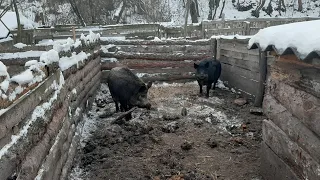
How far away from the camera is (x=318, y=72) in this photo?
3006 mm

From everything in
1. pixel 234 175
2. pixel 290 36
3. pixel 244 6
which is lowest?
pixel 234 175

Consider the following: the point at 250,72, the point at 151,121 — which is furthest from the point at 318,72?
the point at 250,72

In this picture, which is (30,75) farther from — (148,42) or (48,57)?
(148,42)

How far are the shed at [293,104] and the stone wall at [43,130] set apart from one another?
7.78ft

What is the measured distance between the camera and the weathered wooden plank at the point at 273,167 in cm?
357

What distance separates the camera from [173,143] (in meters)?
5.45

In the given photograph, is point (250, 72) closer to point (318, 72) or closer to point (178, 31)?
point (318, 72)

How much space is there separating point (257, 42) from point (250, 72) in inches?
163

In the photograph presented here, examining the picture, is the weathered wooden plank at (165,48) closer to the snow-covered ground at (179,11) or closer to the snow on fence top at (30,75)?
the snow on fence top at (30,75)

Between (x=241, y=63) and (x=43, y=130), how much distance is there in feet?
20.5

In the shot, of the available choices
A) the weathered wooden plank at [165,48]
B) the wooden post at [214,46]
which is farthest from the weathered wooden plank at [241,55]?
the weathered wooden plank at [165,48]

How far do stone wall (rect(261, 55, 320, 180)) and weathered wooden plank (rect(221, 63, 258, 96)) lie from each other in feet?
12.4

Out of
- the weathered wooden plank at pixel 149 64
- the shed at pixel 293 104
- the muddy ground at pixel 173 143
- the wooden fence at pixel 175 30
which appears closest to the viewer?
the shed at pixel 293 104

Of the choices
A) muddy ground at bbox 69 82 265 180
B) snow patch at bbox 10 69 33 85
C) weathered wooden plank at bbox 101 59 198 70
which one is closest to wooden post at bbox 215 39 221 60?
weathered wooden plank at bbox 101 59 198 70
